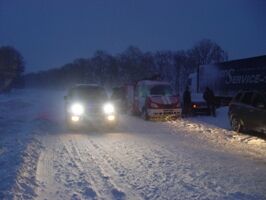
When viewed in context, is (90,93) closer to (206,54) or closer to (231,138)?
(231,138)

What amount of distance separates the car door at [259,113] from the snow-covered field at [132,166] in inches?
18.3

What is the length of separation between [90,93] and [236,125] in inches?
243

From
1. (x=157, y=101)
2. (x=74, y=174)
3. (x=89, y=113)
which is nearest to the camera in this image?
(x=74, y=174)

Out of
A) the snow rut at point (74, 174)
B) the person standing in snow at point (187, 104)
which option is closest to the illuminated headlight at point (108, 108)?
the snow rut at point (74, 174)

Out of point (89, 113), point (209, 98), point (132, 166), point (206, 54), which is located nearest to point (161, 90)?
point (209, 98)

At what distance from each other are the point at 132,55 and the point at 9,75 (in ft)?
96.4

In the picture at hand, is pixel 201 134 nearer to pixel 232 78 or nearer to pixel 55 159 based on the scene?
pixel 55 159

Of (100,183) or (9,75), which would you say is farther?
(9,75)

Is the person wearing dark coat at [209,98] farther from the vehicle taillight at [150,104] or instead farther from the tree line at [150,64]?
the tree line at [150,64]

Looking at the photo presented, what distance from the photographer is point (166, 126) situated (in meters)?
21.2

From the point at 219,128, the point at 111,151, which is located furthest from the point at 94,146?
the point at 219,128

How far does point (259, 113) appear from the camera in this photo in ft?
52.0

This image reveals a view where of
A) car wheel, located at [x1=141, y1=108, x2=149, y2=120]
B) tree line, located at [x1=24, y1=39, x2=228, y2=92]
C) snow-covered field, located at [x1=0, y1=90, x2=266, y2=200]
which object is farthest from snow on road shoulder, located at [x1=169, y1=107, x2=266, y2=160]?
tree line, located at [x1=24, y1=39, x2=228, y2=92]

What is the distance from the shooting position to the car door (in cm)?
1557
